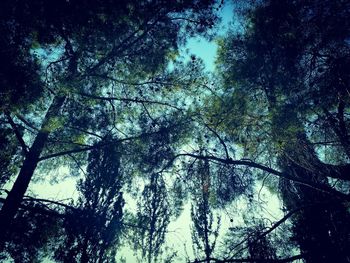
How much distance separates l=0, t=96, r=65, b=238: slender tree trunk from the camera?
189 inches

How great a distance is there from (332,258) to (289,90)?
124 inches

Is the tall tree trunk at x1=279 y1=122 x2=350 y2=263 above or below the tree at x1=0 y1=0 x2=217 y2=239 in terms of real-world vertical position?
below

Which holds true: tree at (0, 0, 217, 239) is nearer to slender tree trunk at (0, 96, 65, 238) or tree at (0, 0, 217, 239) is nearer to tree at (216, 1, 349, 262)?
slender tree trunk at (0, 96, 65, 238)

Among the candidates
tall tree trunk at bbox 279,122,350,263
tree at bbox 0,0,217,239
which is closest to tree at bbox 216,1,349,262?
tall tree trunk at bbox 279,122,350,263

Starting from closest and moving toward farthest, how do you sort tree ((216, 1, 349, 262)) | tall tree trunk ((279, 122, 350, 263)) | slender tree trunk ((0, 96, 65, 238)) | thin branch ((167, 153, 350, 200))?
thin branch ((167, 153, 350, 200)), tall tree trunk ((279, 122, 350, 263)), tree ((216, 1, 349, 262)), slender tree trunk ((0, 96, 65, 238))

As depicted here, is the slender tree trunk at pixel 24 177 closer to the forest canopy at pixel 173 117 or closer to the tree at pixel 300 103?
the forest canopy at pixel 173 117

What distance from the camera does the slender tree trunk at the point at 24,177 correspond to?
4812mm

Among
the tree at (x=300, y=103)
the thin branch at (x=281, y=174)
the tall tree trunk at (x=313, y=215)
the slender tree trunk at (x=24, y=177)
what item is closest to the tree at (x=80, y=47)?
the slender tree trunk at (x=24, y=177)

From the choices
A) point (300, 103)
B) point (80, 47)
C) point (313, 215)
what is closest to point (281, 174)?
point (313, 215)

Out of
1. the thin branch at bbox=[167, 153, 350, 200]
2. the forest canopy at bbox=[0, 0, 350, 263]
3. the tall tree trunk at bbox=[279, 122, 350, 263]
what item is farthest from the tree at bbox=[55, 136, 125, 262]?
the tall tree trunk at bbox=[279, 122, 350, 263]

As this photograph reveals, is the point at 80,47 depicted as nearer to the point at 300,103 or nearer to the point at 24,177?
the point at 24,177

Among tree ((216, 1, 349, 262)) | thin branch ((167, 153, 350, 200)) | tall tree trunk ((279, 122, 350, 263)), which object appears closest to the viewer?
thin branch ((167, 153, 350, 200))

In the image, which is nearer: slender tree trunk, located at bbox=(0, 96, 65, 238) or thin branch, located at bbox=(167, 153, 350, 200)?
thin branch, located at bbox=(167, 153, 350, 200)

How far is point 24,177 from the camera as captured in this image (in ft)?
18.1
